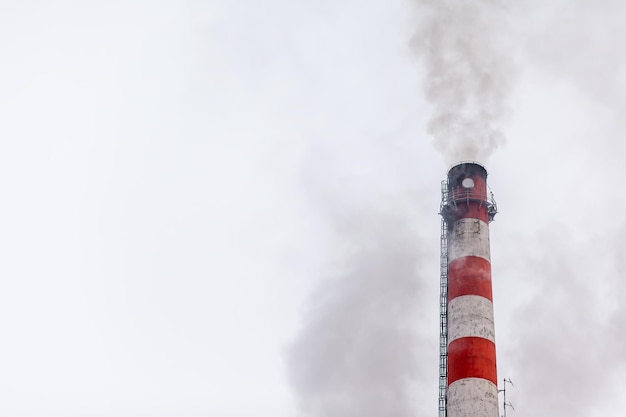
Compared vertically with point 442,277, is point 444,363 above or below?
below

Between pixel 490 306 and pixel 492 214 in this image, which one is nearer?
pixel 490 306

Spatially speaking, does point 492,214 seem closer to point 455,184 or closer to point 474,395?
point 455,184

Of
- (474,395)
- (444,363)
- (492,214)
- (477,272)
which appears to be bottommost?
(474,395)

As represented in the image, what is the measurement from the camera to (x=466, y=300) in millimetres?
30016

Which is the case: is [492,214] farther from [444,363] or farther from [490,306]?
[444,363]

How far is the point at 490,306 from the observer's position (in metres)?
30.2

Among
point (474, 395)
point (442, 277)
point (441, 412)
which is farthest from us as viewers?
point (442, 277)

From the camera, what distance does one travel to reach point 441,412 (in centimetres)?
3003

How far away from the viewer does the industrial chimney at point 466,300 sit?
28469mm

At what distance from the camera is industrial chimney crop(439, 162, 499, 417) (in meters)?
28.5

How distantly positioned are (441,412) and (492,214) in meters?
8.94

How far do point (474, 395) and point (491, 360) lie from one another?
1676 mm

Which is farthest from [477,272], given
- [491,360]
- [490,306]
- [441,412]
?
[441,412]

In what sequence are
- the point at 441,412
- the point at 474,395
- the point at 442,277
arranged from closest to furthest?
the point at 474,395, the point at 441,412, the point at 442,277
